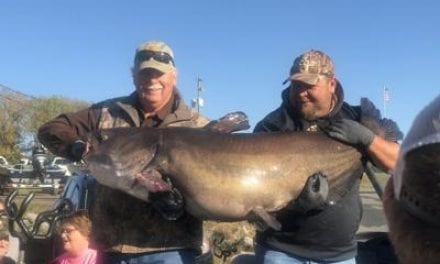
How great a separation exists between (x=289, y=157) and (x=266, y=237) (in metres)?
0.50

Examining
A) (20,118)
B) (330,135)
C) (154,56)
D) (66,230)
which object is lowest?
(20,118)

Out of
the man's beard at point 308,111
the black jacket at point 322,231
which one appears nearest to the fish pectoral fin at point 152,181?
the black jacket at point 322,231

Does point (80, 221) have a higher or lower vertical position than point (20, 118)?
higher

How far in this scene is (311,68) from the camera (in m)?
3.88

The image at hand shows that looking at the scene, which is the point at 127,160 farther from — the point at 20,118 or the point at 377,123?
the point at 20,118

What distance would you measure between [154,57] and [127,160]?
573 millimetres

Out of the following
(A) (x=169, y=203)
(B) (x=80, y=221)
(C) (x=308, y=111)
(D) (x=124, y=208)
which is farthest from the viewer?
(B) (x=80, y=221)

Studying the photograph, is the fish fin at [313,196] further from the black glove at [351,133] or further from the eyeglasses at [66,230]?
the eyeglasses at [66,230]

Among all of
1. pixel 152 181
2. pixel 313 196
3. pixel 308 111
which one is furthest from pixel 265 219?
pixel 308 111

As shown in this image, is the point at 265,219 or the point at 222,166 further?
the point at 222,166

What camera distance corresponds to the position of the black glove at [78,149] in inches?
142

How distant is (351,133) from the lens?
3.71m

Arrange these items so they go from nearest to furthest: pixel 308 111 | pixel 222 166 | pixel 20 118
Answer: pixel 222 166 < pixel 308 111 < pixel 20 118

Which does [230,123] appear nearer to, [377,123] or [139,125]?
[139,125]
